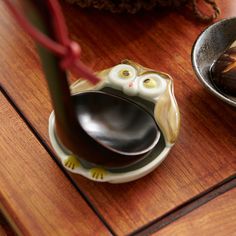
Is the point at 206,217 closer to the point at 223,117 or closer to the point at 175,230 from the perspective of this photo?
the point at 175,230

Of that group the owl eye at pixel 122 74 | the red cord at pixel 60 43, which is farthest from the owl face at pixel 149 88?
the red cord at pixel 60 43

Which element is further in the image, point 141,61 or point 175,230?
point 141,61

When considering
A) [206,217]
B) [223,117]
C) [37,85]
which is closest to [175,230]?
[206,217]

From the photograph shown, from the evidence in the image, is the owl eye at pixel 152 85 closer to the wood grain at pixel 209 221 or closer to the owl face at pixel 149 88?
the owl face at pixel 149 88

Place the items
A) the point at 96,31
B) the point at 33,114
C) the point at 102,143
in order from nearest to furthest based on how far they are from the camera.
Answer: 1. the point at 102,143
2. the point at 33,114
3. the point at 96,31

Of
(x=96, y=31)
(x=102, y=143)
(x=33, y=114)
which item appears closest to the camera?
(x=102, y=143)

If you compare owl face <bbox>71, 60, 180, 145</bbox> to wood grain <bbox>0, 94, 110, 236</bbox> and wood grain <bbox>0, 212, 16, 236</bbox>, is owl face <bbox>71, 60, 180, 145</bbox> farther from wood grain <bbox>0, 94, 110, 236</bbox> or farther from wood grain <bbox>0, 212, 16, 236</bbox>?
wood grain <bbox>0, 212, 16, 236</bbox>

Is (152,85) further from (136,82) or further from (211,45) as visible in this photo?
(211,45)

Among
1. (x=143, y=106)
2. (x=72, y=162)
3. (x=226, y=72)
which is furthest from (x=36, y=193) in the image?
→ (x=226, y=72)
